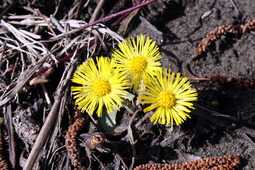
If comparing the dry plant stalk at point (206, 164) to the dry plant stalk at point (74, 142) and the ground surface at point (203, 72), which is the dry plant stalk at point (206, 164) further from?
the dry plant stalk at point (74, 142)

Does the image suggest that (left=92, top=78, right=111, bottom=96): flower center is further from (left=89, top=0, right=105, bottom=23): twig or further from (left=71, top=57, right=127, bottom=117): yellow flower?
(left=89, top=0, right=105, bottom=23): twig

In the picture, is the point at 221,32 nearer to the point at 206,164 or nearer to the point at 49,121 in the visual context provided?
the point at 206,164

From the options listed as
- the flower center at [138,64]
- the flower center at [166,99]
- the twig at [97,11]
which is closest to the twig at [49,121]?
the twig at [97,11]

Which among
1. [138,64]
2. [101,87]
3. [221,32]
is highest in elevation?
[221,32]

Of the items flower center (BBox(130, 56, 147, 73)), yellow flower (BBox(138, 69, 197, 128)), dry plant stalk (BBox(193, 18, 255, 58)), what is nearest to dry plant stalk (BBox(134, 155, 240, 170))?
yellow flower (BBox(138, 69, 197, 128))

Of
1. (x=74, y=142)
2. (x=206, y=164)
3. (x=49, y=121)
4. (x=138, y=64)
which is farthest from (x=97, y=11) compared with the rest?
(x=206, y=164)

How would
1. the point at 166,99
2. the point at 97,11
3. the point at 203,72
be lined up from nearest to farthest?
the point at 166,99, the point at 203,72, the point at 97,11
